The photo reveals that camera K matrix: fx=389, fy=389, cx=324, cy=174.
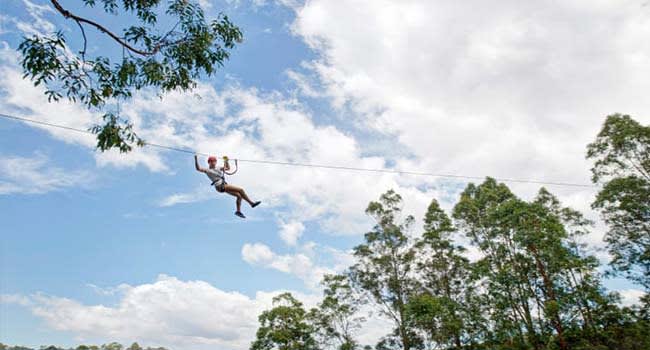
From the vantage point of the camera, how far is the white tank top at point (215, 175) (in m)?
7.70

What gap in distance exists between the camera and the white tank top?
7.70 m

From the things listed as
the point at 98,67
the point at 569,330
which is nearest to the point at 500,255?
the point at 569,330

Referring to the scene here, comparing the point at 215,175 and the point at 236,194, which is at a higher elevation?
the point at 215,175

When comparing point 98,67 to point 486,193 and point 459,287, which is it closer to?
point 459,287

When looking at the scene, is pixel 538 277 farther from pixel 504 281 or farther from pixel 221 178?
pixel 221 178

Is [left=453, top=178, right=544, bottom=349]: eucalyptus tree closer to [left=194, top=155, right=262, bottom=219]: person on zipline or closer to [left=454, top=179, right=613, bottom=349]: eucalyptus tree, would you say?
[left=454, top=179, right=613, bottom=349]: eucalyptus tree

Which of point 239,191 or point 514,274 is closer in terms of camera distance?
point 239,191

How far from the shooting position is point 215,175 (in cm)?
777

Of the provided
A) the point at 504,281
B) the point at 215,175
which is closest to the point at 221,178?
the point at 215,175

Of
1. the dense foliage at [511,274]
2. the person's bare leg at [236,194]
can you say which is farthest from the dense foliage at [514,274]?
the person's bare leg at [236,194]

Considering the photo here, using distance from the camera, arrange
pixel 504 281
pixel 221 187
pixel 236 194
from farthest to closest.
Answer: pixel 504 281 < pixel 236 194 < pixel 221 187

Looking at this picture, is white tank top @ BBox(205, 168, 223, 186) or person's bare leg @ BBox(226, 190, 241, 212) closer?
white tank top @ BBox(205, 168, 223, 186)

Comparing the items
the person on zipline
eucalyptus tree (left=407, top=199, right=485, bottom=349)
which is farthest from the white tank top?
eucalyptus tree (left=407, top=199, right=485, bottom=349)

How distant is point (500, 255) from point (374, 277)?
21.8ft
